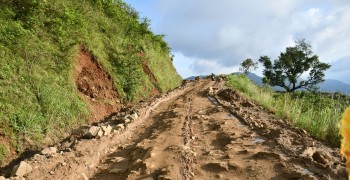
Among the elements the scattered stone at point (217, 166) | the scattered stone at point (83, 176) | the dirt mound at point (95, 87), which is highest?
the dirt mound at point (95, 87)

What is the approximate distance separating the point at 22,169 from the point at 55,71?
Result: 183 inches

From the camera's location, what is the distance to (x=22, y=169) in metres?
5.62

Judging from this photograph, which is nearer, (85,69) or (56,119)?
(56,119)

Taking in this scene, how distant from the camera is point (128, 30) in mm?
19438

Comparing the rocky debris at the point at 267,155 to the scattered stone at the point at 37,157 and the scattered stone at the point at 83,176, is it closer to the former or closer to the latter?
the scattered stone at the point at 83,176

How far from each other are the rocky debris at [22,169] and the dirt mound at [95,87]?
4.37 m

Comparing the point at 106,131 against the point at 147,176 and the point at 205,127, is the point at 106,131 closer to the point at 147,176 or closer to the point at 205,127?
the point at 205,127

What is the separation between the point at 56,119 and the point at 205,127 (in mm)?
3239

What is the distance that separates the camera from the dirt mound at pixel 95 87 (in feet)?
36.2

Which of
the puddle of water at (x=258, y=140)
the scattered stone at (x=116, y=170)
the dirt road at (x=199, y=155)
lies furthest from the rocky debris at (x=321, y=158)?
the scattered stone at (x=116, y=170)

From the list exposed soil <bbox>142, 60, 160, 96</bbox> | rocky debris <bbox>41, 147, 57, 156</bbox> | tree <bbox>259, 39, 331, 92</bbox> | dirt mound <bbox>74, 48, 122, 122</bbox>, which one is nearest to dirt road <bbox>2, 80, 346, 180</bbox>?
rocky debris <bbox>41, 147, 57, 156</bbox>

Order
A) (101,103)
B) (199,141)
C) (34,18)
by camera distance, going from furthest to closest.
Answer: (101,103) → (34,18) → (199,141)

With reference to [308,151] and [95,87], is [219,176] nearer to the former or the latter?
[308,151]

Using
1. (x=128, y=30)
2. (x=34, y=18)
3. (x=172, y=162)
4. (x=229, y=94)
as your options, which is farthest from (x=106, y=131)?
(x=128, y=30)
